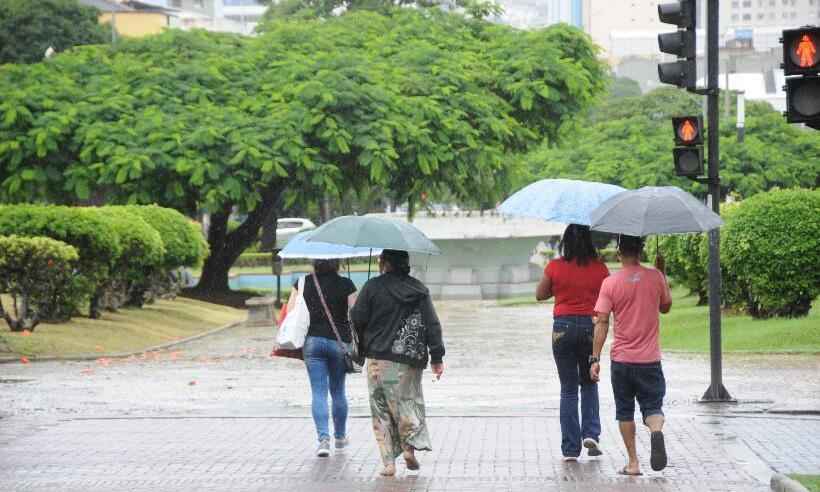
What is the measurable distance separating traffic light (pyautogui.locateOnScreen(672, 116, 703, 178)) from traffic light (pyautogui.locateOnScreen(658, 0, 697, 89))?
1.20 ft

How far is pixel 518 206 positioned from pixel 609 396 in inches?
209

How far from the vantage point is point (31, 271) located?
22.8m

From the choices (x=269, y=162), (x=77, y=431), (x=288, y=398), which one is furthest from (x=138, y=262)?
(x=77, y=431)

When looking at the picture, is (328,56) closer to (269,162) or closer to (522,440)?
(269,162)

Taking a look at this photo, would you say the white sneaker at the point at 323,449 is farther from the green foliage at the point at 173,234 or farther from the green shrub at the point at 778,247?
the green foliage at the point at 173,234

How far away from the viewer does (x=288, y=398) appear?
16109 millimetres

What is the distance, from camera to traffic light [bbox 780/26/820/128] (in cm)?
933

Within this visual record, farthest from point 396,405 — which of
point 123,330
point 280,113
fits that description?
point 280,113

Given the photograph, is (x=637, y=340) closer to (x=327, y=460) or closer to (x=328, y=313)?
(x=328, y=313)

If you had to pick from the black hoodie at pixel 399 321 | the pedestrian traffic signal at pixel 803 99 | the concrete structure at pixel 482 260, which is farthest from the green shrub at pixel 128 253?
the pedestrian traffic signal at pixel 803 99

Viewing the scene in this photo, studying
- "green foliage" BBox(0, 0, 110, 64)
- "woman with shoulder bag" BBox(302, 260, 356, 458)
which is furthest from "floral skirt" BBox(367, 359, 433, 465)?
"green foliage" BBox(0, 0, 110, 64)

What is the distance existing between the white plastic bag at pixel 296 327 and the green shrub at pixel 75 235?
13331 mm

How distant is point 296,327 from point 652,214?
2.88 metres

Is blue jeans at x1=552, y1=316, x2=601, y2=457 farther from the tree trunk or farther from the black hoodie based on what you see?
the tree trunk
